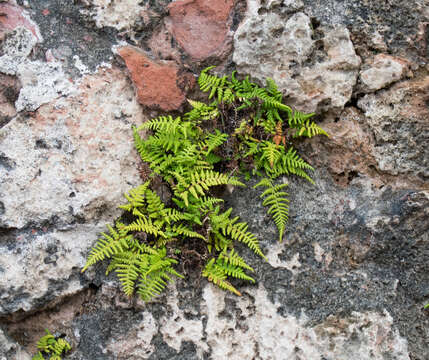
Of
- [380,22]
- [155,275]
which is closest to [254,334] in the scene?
[155,275]

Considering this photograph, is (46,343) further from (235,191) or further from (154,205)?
(235,191)

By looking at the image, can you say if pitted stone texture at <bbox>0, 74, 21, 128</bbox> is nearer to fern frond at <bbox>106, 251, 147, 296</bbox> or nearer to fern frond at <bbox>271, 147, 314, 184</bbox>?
fern frond at <bbox>106, 251, 147, 296</bbox>

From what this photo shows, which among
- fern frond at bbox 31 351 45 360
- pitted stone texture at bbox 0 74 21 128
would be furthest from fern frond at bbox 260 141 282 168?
fern frond at bbox 31 351 45 360

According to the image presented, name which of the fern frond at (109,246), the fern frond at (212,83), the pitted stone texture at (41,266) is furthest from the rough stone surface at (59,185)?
the fern frond at (212,83)

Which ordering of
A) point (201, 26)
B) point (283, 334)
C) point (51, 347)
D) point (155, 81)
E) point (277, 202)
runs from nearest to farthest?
point (283, 334)
point (51, 347)
point (277, 202)
point (155, 81)
point (201, 26)

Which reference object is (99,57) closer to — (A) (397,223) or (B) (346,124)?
(B) (346,124)

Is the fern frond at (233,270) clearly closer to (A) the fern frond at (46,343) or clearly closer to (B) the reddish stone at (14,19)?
(A) the fern frond at (46,343)

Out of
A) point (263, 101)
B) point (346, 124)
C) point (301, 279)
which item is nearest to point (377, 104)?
point (346, 124)
